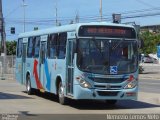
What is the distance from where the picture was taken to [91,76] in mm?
16766

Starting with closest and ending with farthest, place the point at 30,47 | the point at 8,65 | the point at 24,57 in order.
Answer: the point at 30,47
the point at 24,57
the point at 8,65

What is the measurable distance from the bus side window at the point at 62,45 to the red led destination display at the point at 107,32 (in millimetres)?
1327

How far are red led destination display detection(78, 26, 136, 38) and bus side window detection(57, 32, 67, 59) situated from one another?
133cm

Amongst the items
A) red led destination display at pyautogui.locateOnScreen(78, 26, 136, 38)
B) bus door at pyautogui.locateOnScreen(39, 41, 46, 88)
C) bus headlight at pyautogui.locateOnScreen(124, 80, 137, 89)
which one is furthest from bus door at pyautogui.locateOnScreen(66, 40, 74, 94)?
bus door at pyautogui.locateOnScreen(39, 41, 46, 88)

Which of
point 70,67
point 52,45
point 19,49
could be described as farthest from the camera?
point 19,49

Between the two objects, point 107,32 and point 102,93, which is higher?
point 107,32

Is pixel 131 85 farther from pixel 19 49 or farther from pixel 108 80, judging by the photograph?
pixel 19 49

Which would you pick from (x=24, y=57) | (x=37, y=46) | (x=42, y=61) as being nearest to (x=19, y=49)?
(x=24, y=57)

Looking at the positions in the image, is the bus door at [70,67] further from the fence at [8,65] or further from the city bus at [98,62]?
the fence at [8,65]

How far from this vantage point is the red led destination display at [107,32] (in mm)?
17188

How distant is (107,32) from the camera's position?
1734cm

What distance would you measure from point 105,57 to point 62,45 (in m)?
2.19

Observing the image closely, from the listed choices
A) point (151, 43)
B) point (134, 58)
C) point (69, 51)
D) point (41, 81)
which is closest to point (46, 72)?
point (41, 81)

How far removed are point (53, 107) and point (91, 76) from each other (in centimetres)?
188
